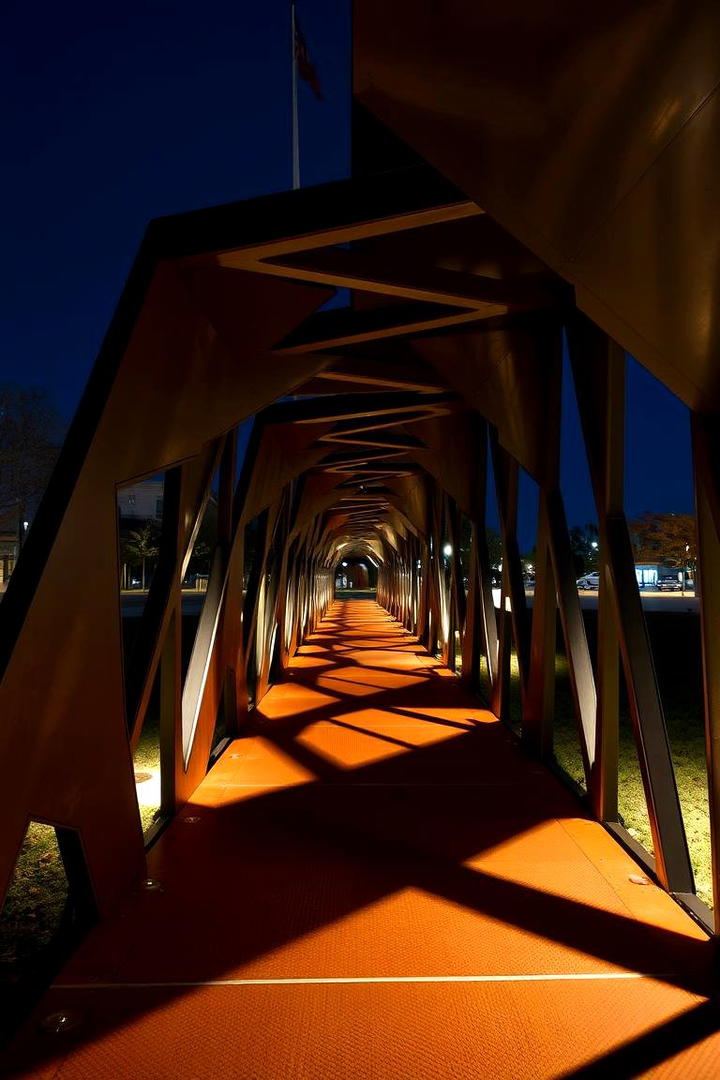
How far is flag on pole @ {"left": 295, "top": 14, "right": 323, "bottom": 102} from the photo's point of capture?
7.02 metres

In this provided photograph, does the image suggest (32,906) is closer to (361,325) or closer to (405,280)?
(405,280)

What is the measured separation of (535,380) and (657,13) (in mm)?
4531

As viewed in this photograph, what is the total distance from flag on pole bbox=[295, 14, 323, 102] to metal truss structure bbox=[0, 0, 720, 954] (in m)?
2.76

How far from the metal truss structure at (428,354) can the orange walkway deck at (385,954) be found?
0.43 m

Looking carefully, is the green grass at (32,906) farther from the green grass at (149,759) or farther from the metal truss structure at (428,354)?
the green grass at (149,759)

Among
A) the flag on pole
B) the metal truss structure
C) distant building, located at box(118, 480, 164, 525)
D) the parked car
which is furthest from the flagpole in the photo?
the parked car

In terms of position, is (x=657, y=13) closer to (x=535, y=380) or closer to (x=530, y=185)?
(x=530, y=185)

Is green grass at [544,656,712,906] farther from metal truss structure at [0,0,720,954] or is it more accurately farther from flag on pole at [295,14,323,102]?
flag on pole at [295,14,323,102]

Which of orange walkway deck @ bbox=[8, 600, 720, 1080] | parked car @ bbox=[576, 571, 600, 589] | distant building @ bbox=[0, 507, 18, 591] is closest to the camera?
orange walkway deck @ bbox=[8, 600, 720, 1080]

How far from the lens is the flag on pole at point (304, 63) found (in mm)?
7020

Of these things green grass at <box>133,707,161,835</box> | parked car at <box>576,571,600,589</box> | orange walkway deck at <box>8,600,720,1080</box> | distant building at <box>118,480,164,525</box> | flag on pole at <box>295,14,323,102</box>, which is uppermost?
distant building at <box>118,480,164,525</box>

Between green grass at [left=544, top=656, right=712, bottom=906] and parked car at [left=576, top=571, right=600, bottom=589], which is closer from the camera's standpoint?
green grass at [left=544, top=656, right=712, bottom=906]

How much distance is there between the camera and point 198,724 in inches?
238

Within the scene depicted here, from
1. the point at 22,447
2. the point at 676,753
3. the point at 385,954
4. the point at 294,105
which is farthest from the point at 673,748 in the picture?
the point at 22,447
